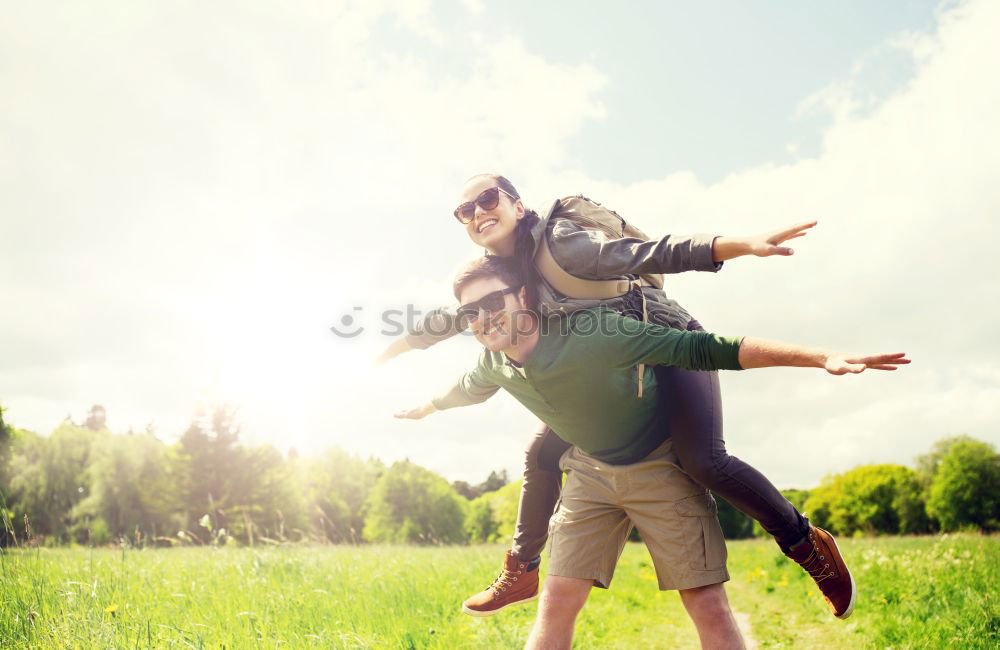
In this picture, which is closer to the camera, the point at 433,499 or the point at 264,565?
the point at 264,565

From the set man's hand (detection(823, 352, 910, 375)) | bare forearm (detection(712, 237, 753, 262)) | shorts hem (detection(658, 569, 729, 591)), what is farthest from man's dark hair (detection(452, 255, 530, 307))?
shorts hem (detection(658, 569, 729, 591))

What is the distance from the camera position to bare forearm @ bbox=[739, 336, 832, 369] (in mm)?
2387

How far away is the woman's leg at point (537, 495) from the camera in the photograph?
3.59 meters

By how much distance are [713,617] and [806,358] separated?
4.51 ft

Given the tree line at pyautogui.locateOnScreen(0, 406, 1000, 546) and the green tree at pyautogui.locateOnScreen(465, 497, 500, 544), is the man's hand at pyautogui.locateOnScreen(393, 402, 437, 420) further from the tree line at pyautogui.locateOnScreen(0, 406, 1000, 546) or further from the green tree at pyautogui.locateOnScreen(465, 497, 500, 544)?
the green tree at pyautogui.locateOnScreen(465, 497, 500, 544)

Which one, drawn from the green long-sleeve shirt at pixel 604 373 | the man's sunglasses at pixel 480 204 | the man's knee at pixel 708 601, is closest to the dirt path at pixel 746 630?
the man's knee at pixel 708 601

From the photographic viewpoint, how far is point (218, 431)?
3581 centimetres

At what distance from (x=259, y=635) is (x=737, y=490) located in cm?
320

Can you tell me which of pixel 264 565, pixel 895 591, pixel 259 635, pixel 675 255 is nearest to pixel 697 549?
pixel 675 255

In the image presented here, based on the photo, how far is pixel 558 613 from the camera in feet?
10.3

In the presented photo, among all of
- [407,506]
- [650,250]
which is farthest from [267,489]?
[650,250]

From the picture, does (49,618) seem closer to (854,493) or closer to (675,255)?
(675,255)

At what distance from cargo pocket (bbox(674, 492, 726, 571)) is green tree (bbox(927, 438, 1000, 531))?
48.0 metres

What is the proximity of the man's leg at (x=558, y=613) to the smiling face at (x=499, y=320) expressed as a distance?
3.99ft
